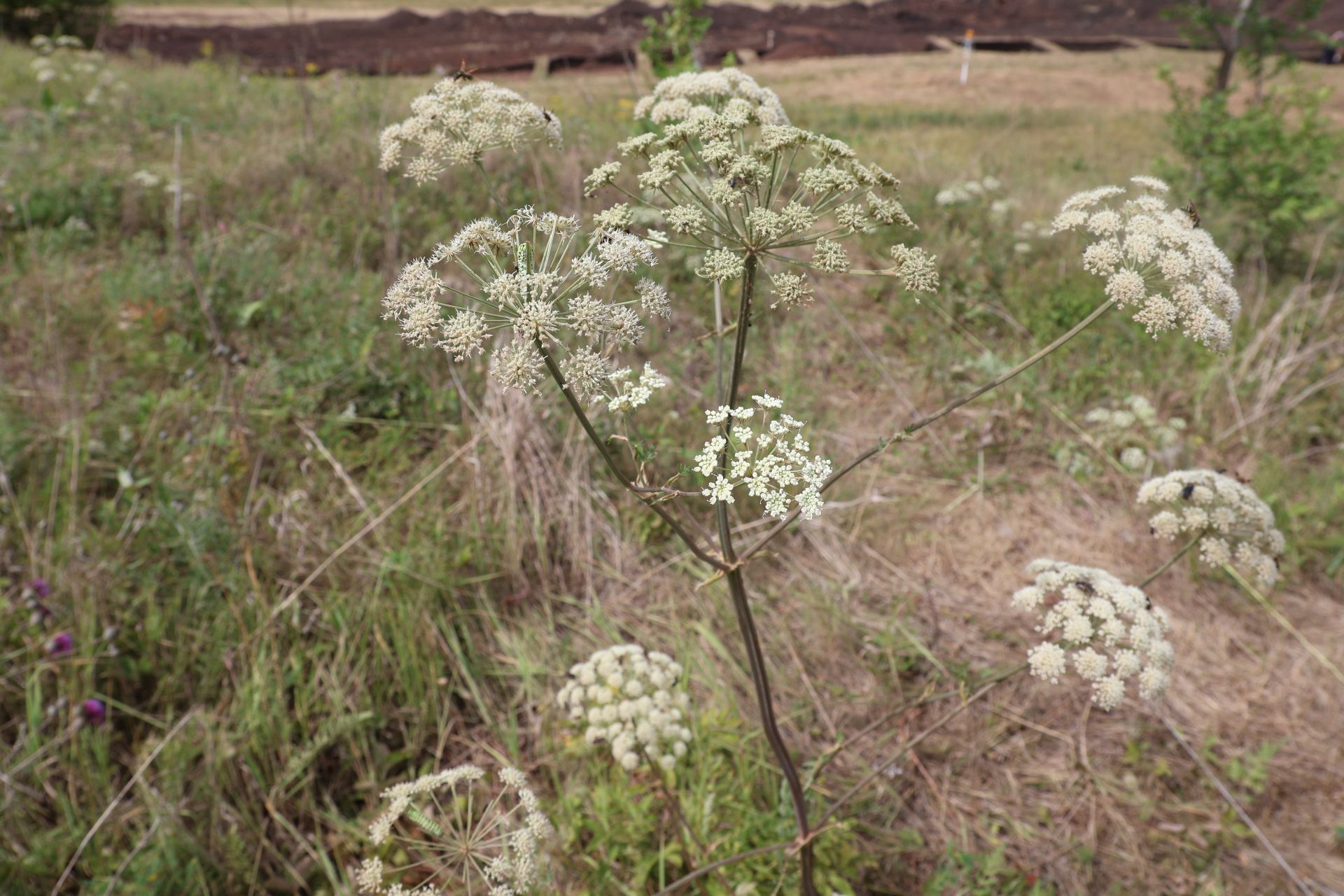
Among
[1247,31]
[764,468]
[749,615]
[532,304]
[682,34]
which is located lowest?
[749,615]

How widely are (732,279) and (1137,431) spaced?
15.9 feet

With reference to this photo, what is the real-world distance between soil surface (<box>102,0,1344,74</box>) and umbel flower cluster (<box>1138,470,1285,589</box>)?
15123mm

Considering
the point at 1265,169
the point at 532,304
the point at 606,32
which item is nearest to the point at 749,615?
the point at 532,304

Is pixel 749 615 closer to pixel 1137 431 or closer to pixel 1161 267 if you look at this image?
pixel 1161 267

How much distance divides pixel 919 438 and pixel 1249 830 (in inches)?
113

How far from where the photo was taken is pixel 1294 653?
407 centimetres

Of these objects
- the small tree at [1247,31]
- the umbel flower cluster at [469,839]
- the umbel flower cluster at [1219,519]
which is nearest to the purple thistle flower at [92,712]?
the umbel flower cluster at [469,839]

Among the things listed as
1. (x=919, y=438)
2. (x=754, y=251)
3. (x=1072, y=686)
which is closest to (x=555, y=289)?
(x=754, y=251)

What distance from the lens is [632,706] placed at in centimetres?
248

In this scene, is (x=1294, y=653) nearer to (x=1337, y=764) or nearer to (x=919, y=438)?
(x=1337, y=764)

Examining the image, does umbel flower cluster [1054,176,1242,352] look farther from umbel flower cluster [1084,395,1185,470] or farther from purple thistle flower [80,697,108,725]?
purple thistle flower [80,697,108,725]

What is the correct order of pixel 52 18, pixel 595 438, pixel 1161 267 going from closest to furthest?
pixel 595 438 → pixel 1161 267 → pixel 52 18

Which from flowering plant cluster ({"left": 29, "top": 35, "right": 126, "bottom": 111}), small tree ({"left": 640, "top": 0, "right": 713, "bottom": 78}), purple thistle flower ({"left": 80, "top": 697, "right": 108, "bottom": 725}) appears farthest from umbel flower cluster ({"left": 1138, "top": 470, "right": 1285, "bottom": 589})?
flowering plant cluster ({"left": 29, "top": 35, "right": 126, "bottom": 111})

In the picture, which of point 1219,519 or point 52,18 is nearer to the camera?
point 1219,519
